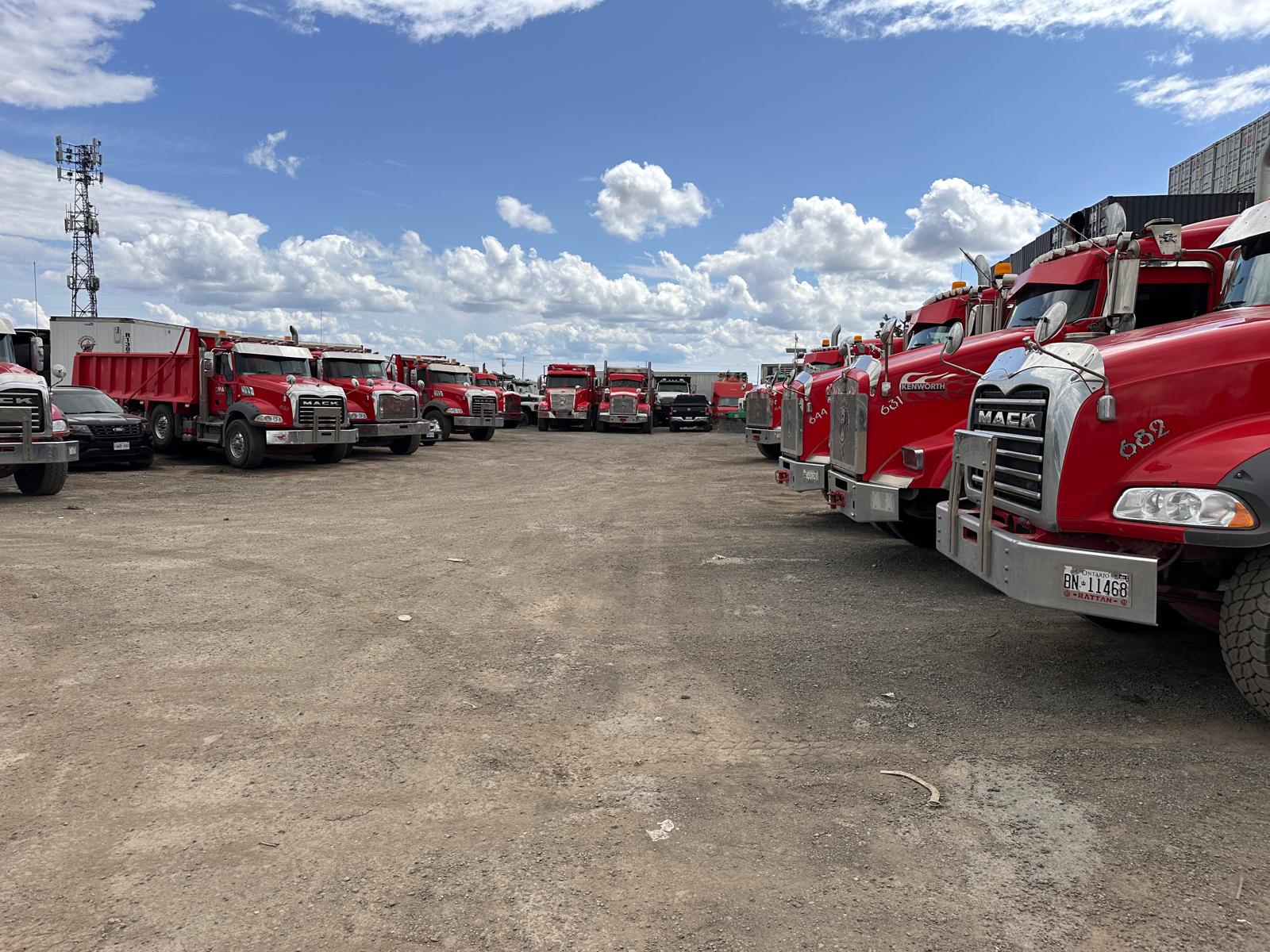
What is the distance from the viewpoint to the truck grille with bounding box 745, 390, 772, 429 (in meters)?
17.2

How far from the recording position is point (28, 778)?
3.43 metres

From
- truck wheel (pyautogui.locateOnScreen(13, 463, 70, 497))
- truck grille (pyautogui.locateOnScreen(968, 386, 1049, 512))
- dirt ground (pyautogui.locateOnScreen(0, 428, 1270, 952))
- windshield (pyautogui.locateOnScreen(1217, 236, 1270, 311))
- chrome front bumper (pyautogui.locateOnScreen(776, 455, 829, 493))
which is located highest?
windshield (pyautogui.locateOnScreen(1217, 236, 1270, 311))

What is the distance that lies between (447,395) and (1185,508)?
24.2 m

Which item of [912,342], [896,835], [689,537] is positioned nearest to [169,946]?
[896,835]

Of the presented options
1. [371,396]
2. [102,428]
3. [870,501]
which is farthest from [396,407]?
[870,501]

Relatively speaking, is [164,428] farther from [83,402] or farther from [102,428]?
[102,428]

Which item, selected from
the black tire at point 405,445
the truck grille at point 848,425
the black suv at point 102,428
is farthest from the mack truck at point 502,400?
the truck grille at point 848,425

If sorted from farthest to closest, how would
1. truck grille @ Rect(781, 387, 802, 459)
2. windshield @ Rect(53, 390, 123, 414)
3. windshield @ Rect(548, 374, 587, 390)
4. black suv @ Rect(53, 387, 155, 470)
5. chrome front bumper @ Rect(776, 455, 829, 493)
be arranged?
windshield @ Rect(548, 374, 587, 390) < windshield @ Rect(53, 390, 123, 414) < black suv @ Rect(53, 387, 155, 470) < truck grille @ Rect(781, 387, 802, 459) < chrome front bumper @ Rect(776, 455, 829, 493)

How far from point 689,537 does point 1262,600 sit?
6021 millimetres

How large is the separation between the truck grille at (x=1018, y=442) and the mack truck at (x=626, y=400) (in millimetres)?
28576

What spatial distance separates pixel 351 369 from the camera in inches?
770

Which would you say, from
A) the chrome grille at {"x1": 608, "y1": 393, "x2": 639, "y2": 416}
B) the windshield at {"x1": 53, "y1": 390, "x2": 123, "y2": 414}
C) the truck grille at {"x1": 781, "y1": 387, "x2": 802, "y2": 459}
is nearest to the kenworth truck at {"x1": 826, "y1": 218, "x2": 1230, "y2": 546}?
the truck grille at {"x1": 781, "y1": 387, "x2": 802, "y2": 459}

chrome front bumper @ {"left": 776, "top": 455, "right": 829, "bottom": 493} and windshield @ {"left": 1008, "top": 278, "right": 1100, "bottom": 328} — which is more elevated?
windshield @ {"left": 1008, "top": 278, "right": 1100, "bottom": 328}

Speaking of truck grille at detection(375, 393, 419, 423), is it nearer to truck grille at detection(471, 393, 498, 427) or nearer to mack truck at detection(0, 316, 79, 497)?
truck grille at detection(471, 393, 498, 427)
